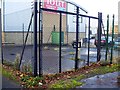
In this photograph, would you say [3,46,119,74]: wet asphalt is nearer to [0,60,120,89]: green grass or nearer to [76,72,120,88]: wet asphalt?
[0,60,120,89]: green grass

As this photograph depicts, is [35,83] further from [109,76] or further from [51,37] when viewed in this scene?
[51,37]

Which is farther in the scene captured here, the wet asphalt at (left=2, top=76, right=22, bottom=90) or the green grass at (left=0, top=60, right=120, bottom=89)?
the wet asphalt at (left=2, top=76, right=22, bottom=90)

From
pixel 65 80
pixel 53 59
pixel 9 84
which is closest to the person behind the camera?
pixel 9 84

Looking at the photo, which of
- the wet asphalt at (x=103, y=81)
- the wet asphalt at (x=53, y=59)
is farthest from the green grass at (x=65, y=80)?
the wet asphalt at (x=53, y=59)

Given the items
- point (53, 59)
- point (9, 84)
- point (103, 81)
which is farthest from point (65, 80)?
point (53, 59)

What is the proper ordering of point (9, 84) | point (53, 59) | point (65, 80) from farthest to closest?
1. point (53, 59)
2. point (65, 80)
3. point (9, 84)

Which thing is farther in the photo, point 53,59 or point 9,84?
point 53,59

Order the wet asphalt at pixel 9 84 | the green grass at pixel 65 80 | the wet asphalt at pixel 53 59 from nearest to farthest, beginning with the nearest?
1. the green grass at pixel 65 80
2. the wet asphalt at pixel 9 84
3. the wet asphalt at pixel 53 59

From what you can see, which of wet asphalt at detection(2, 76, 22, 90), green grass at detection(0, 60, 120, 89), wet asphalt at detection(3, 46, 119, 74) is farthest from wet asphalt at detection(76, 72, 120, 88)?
wet asphalt at detection(3, 46, 119, 74)

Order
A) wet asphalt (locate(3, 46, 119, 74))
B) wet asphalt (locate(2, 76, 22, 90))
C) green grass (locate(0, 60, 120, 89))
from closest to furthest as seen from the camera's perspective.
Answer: green grass (locate(0, 60, 120, 89)), wet asphalt (locate(2, 76, 22, 90)), wet asphalt (locate(3, 46, 119, 74))

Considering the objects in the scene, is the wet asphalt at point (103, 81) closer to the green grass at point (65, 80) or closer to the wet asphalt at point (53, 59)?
the green grass at point (65, 80)

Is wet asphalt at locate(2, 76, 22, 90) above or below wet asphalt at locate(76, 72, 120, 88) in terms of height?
below

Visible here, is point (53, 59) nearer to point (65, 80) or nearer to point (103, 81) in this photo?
point (65, 80)

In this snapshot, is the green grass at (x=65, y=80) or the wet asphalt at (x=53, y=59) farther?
the wet asphalt at (x=53, y=59)
